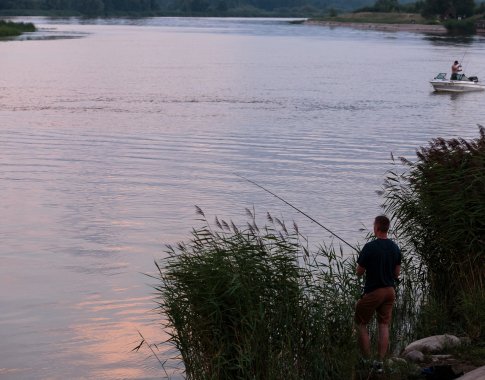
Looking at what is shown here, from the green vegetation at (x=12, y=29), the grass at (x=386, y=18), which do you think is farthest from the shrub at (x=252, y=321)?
the grass at (x=386, y=18)

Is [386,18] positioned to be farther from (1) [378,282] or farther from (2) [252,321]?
(2) [252,321]

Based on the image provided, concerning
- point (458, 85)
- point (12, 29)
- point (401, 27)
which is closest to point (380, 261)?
point (458, 85)

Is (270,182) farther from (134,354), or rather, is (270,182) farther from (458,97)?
(458,97)

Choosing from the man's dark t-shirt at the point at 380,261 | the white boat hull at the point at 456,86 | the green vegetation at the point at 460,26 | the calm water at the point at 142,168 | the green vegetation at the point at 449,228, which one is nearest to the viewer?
the man's dark t-shirt at the point at 380,261

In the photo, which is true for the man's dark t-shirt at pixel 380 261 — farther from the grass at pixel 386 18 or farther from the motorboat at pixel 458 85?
the grass at pixel 386 18

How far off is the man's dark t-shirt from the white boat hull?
151 feet

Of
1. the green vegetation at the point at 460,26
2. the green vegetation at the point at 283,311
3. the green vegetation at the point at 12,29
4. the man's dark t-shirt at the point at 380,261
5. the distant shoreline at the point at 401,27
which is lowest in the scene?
the distant shoreline at the point at 401,27

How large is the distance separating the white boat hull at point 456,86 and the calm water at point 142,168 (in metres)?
0.80

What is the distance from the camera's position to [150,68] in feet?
240

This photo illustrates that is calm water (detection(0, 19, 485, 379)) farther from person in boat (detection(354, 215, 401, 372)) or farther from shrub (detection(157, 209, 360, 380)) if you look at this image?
person in boat (detection(354, 215, 401, 372))

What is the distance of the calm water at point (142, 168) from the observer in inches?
600

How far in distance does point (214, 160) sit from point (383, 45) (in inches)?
3396

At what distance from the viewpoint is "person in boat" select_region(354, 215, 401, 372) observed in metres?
10.7

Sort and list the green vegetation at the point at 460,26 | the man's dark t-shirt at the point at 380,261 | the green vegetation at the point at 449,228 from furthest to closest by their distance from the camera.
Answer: the green vegetation at the point at 460,26
the green vegetation at the point at 449,228
the man's dark t-shirt at the point at 380,261
